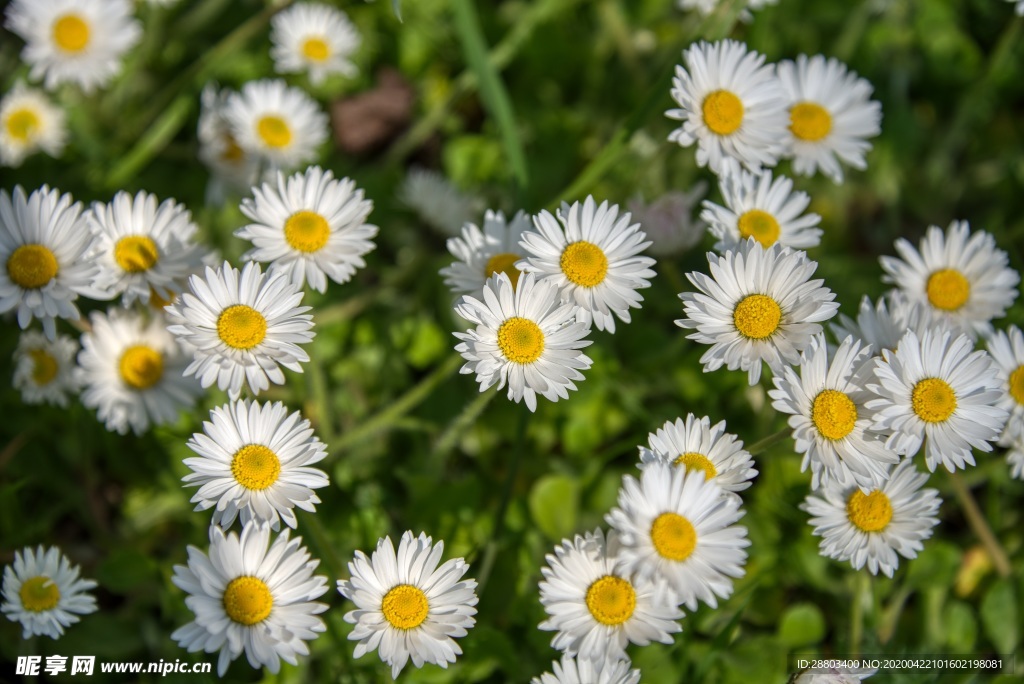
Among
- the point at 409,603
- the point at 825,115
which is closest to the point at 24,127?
the point at 409,603

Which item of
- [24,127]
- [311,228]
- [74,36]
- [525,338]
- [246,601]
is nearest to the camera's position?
[246,601]

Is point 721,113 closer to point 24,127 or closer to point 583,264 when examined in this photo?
point 583,264

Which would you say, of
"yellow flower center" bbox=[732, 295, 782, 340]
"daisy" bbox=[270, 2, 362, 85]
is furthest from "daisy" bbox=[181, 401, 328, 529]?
"daisy" bbox=[270, 2, 362, 85]

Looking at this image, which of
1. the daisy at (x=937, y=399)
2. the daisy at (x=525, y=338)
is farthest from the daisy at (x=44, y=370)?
the daisy at (x=937, y=399)

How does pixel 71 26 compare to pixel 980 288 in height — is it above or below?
above

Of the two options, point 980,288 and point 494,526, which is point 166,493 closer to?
point 494,526

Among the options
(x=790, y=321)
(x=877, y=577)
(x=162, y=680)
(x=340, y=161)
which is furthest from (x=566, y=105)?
(x=162, y=680)

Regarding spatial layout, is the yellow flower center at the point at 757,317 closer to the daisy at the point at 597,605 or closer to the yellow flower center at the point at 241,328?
the daisy at the point at 597,605
